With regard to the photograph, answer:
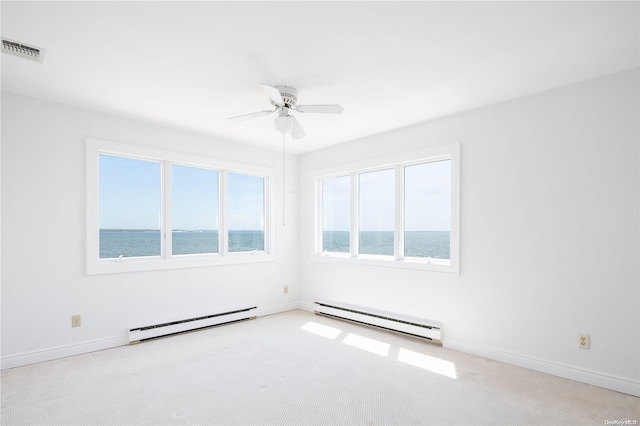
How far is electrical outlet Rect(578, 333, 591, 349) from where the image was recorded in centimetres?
279

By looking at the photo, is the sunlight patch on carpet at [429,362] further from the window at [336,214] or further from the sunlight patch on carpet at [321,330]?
the window at [336,214]

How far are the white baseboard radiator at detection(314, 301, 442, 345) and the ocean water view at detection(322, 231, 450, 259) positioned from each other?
766 millimetres

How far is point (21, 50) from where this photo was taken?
2.34 meters

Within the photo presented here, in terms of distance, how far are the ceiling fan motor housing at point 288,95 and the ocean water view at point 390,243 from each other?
221 centimetres

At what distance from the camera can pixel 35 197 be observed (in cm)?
323

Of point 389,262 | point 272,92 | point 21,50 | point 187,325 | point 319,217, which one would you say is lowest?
point 187,325

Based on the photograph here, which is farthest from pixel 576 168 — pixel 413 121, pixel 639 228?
pixel 413 121

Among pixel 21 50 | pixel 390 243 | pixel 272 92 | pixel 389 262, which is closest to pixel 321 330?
pixel 389 262

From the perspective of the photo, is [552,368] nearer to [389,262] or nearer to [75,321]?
[389,262]

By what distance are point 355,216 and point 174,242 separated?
2.45 metres

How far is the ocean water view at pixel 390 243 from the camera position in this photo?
389 cm

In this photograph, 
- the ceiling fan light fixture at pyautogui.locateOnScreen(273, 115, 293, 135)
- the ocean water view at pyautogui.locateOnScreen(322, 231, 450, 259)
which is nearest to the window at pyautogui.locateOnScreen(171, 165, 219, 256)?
the ocean water view at pyautogui.locateOnScreen(322, 231, 450, 259)

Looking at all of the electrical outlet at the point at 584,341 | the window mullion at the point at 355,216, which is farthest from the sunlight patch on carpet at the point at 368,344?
the electrical outlet at the point at 584,341

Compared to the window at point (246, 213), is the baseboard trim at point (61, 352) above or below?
below
